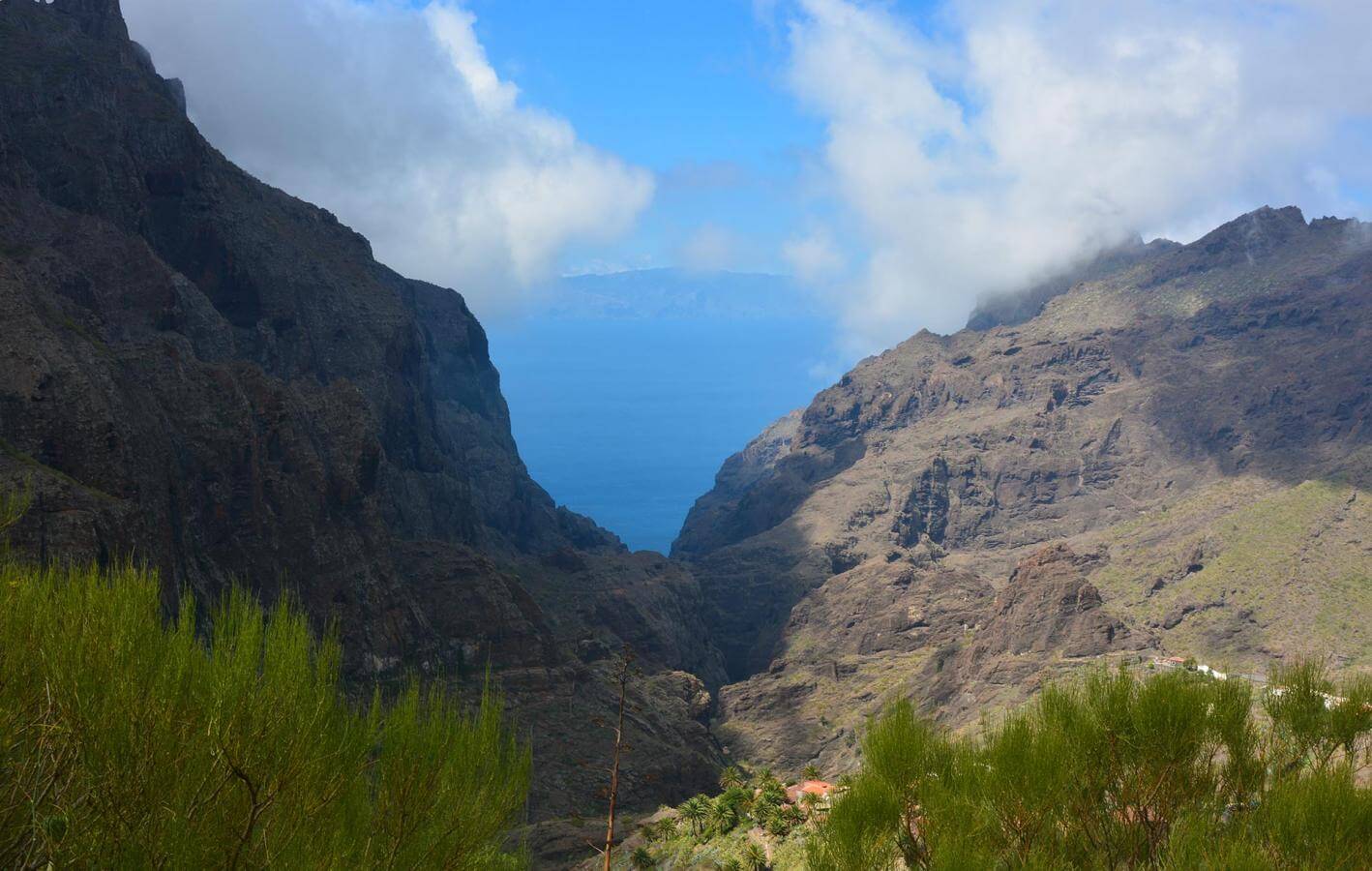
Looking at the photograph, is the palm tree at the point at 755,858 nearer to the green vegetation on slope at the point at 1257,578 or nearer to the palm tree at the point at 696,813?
the palm tree at the point at 696,813

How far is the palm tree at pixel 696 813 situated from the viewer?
52.2m

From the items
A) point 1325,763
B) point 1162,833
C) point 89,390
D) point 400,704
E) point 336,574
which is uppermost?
point 89,390

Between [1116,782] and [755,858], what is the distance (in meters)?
20.9

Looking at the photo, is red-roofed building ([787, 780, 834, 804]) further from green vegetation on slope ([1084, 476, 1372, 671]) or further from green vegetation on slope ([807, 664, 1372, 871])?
green vegetation on slope ([1084, 476, 1372, 671])

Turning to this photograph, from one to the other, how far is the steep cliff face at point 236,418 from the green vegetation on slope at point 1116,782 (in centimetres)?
2486

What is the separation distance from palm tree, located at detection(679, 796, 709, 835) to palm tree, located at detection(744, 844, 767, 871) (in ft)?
26.0

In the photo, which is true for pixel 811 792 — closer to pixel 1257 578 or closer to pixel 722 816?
pixel 722 816

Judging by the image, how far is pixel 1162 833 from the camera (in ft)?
81.6

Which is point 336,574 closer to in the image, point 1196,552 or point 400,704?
point 400,704

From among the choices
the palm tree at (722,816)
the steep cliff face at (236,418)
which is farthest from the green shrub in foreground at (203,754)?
the palm tree at (722,816)

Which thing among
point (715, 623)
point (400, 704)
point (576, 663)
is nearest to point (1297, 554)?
point (715, 623)

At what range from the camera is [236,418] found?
88188mm

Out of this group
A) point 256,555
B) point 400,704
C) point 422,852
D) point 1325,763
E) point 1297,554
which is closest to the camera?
point 422,852

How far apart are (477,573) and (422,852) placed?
8850 centimetres
